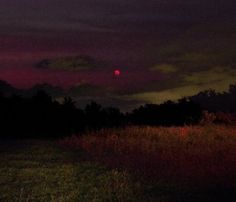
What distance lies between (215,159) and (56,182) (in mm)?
7548

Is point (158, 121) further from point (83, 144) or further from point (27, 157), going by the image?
point (27, 157)

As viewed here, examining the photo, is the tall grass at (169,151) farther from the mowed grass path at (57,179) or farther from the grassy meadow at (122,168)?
the mowed grass path at (57,179)

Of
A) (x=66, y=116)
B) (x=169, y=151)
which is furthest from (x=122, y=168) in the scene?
(x=66, y=116)

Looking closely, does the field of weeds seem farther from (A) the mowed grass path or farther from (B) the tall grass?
(A) the mowed grass path

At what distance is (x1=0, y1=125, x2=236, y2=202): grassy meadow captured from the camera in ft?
49.8

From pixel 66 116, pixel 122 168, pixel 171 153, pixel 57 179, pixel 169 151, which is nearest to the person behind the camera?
pixel 57 179

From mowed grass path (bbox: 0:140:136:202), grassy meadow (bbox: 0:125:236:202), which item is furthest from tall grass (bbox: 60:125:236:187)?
mowed grass path (bbox: 0:140:136:202)

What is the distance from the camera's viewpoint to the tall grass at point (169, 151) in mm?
18375

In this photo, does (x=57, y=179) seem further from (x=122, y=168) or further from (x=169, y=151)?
(x=169, y=151)

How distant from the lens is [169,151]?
2405 centimetres

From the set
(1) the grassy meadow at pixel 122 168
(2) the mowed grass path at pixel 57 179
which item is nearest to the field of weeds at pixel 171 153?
(1) the grassy meadow at pixel 122 168

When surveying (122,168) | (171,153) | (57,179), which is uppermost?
(171,153)

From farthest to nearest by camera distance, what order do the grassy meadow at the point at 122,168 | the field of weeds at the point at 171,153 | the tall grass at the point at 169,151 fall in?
the tall grass at the point at 169,151 → the field of weeds at the point at 171,153 → the grassy meadow at the point at 122,168

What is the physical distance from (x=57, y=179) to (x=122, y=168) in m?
3.02
